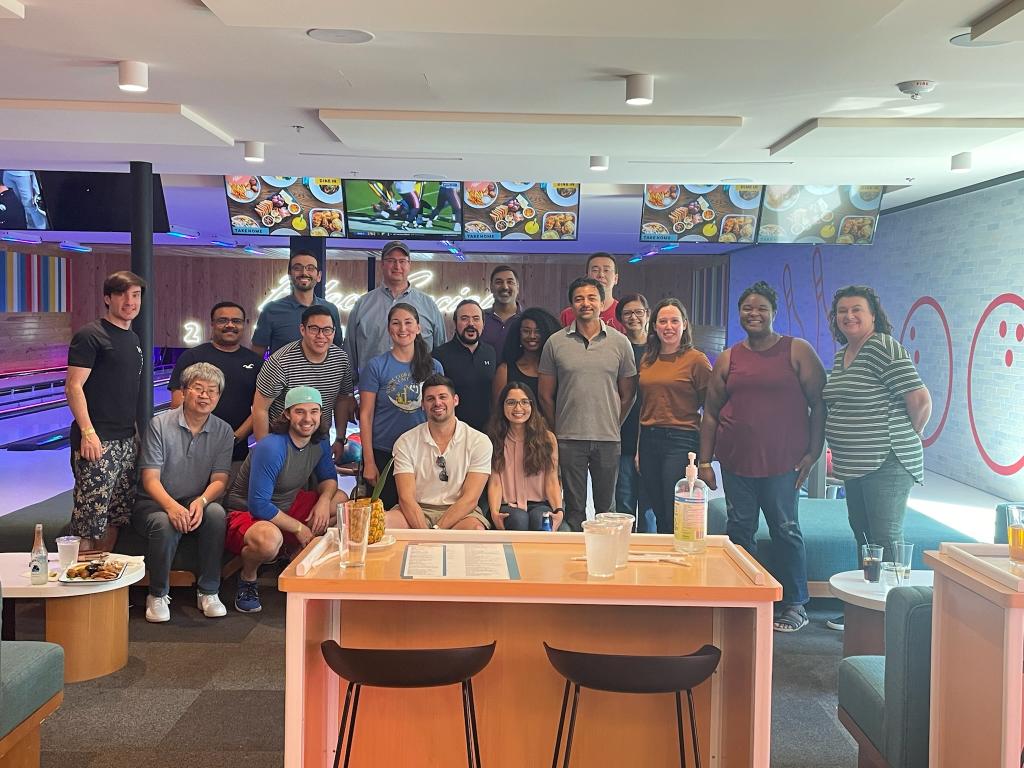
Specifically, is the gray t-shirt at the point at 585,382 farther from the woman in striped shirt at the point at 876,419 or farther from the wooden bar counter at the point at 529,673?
the wooden bar counter at the point at 529,673

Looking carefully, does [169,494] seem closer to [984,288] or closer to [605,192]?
[605,192]

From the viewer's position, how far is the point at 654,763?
8.91 ft

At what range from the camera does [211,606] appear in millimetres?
4512

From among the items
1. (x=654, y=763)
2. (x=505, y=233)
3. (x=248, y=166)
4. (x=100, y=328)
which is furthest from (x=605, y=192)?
(x=654, y=763)

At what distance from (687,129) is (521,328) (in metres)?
Result: 1.25

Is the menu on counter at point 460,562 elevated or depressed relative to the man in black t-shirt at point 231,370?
depressed

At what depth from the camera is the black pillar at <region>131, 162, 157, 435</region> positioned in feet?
18.1

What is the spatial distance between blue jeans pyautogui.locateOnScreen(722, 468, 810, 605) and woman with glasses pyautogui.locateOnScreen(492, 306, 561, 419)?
3.38 ft

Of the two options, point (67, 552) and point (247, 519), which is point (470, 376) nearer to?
point (247, 519)

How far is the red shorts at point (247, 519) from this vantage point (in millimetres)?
4574

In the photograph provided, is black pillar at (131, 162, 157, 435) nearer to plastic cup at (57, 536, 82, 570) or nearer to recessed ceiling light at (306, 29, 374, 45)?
plastic cup at (57, 536, 82, 570)

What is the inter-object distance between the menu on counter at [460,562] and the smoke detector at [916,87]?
2.60 metres

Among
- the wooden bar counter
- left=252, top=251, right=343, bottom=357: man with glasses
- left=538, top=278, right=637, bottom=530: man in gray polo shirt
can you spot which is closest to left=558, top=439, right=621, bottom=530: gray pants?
left=538, top=278, right=637, bottom=530: man in gray polo shirt

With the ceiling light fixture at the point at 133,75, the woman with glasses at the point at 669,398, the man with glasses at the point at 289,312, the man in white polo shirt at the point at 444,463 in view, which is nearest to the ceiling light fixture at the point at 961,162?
the woman with glasses at the point at 669,398
